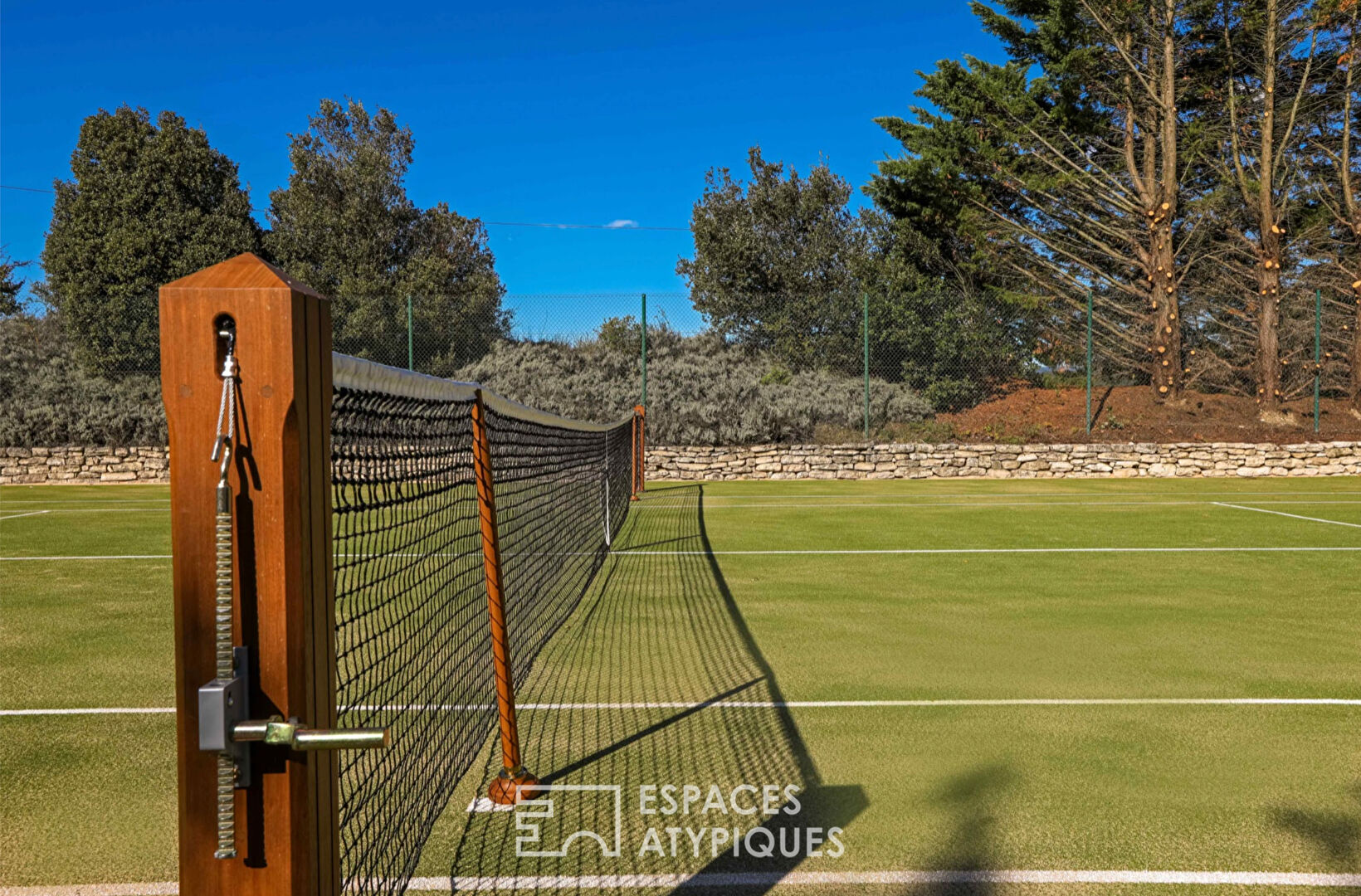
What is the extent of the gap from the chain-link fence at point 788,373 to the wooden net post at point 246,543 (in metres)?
18.4

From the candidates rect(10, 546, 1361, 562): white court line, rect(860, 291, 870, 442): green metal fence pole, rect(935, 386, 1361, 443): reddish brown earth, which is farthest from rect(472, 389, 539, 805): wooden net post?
rect(935, 386, 1361, 443): reddish brown earth

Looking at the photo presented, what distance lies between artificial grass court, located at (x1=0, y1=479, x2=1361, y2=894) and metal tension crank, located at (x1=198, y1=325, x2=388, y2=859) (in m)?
1.88

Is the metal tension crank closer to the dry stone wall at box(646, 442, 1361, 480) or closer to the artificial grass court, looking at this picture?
the artificial grass court

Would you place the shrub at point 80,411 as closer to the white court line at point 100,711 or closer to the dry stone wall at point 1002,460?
the dry stone wall at point 1002,460

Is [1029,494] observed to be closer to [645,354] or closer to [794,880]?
[645,354]

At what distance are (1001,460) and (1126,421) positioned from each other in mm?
3185

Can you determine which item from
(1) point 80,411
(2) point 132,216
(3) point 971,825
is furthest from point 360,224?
(3) point 971,825

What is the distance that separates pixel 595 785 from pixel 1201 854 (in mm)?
2054

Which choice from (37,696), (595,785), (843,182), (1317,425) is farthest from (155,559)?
(843,182)

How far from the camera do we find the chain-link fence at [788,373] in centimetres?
1970

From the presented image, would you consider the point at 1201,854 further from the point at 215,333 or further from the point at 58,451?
the point at 58,451

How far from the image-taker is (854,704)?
4965 millimetres

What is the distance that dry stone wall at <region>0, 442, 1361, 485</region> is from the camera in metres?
19.8

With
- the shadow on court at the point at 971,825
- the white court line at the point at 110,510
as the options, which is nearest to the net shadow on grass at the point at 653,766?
the shadow on court at the point at 971,825
